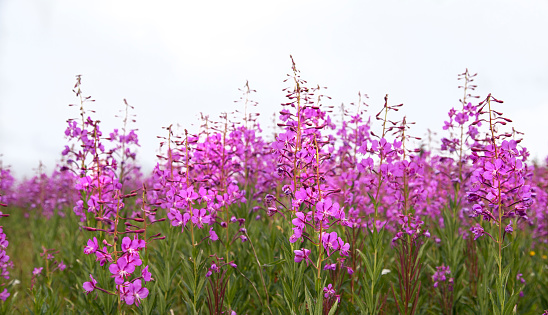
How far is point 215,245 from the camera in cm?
465

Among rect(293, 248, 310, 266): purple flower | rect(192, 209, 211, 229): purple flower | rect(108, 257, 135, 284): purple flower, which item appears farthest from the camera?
rect(192, 209, 211, 229): purple flower

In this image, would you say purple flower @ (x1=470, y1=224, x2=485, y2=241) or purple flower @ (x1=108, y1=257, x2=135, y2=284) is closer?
purple flower @ (x1=108, y1=257, x2=135, y2=284)

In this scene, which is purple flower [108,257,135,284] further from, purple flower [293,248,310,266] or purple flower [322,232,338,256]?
purple flower [322,232,338,256]

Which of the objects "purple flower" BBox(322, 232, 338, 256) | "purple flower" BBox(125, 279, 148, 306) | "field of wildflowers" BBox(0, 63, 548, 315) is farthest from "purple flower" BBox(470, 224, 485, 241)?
"purple flower" BBox(125, 279, 148, 306)

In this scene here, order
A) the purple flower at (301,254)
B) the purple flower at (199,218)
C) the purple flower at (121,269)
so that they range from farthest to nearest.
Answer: the purple flower at (199,218), the purple flower at (301,254), the purple flower at (121,269)

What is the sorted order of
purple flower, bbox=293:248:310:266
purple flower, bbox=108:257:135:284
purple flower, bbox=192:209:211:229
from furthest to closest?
purple flower, bbox=192:209:211:229 → purple flower, bbox=293:248:310:266 → purple flower, bbox=108:257:135:284

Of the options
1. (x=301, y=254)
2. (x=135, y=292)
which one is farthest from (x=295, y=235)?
(x=135, y=292)

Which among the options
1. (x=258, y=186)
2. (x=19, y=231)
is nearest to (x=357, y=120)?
(x=258, y=186)

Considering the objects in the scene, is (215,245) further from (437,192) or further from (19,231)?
(19,231)

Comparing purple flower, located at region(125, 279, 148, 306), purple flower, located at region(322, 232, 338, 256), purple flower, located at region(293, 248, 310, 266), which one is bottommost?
purple flower, located at region(125, 279, 148, 306)

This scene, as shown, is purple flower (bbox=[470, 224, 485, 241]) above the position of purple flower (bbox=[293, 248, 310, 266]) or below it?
above

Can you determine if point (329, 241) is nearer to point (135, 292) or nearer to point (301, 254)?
point (301, 254)

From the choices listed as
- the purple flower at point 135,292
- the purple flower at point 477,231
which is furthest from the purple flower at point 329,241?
the purple flower at point 477,231

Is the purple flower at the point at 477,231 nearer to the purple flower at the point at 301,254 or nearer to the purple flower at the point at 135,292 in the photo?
the purple flower at the point at 301,254
